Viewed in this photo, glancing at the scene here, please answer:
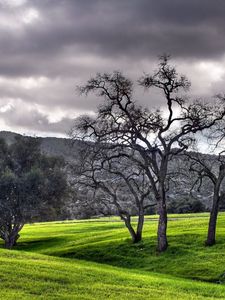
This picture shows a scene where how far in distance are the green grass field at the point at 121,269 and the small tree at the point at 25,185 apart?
4.29 meters

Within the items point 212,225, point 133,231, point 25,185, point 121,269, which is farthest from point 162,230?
point 25,185

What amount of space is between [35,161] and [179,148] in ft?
88.9

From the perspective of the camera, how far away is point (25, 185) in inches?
2525

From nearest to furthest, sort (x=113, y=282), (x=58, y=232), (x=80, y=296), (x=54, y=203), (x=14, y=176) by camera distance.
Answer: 1. (x=80, y=296)
2. (x=113, y=282)
3. (x=14, y=176)
4. (x=54, y=203)
5. (x=58, y=232)

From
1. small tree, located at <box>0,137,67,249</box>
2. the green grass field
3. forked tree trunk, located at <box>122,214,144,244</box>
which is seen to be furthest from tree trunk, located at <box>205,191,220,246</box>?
small tree, located at <box>0,137,67,249</box>

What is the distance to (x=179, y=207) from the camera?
13212 centimetres

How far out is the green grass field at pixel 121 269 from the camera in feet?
80.8

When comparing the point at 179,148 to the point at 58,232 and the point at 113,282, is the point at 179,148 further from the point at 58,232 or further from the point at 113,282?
the point at 58,232

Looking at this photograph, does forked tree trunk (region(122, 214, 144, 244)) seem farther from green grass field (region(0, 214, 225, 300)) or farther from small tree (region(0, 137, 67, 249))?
small tree (region(0, 137, 67, 249))

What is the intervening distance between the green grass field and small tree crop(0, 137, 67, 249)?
4292mm

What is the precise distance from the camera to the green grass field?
24625 millimetres

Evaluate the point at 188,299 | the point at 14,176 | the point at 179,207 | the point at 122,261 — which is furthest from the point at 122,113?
the point at 179,207

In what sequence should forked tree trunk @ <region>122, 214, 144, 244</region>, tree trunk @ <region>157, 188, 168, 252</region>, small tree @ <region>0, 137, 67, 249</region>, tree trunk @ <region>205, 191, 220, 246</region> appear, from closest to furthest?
tree trunk @ <region>205, 191, 220, 246</region>
tree trunk @ <region>157, 188, 168, 252</region>
forked tree trunk @ <region>122, 214, 144, 244</region>
small tree @ <region>0, 137, 67, 249</region>

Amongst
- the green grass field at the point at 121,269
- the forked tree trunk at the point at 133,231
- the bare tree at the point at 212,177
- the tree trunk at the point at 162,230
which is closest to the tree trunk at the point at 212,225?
the bare tree at the point at 212,177
